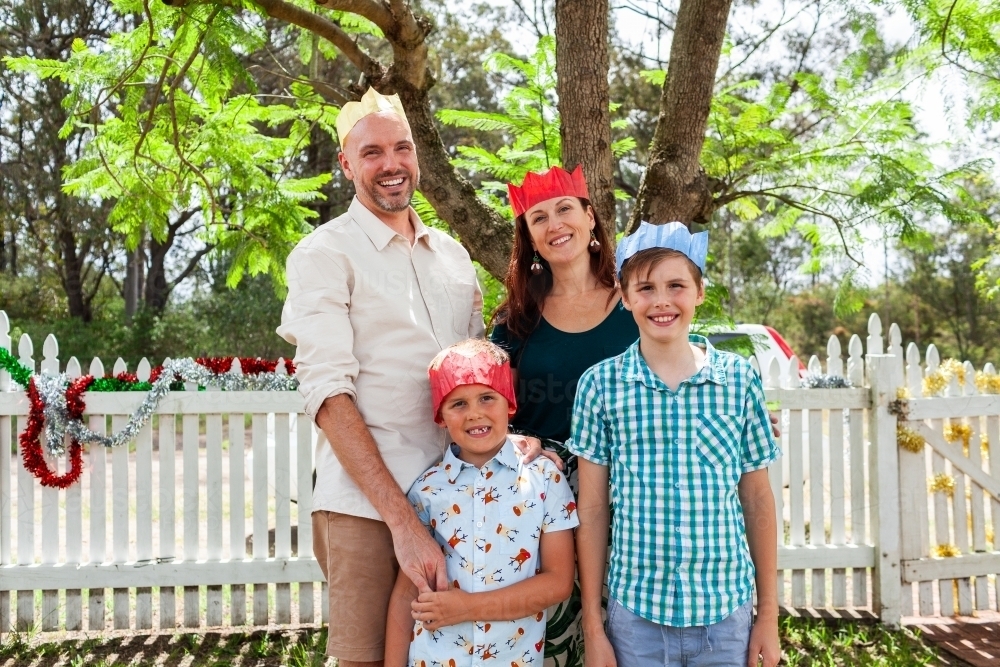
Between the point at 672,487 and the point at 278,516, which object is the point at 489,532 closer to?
the point at 672,487

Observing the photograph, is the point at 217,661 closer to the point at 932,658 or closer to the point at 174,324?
the point at 932,658

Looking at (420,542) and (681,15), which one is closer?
Result: (420,542)

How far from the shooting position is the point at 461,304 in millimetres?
2570

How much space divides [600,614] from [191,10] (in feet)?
9.05

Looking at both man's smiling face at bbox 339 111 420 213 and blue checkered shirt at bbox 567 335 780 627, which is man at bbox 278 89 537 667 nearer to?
man's smiling face at bbox 339 111 420 213

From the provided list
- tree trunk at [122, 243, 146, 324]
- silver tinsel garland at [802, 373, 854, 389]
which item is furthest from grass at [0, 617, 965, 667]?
tree trunk at [122, 243, 146, 324]

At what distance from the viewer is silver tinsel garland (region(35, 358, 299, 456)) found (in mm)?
4473

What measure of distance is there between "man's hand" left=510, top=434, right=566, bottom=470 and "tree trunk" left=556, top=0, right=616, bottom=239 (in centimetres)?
175

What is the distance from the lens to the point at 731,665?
2107mm

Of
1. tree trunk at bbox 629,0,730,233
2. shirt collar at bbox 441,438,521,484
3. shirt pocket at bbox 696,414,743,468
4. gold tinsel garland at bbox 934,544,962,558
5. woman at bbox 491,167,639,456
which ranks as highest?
tree trunk at bbox 629,0,730,233

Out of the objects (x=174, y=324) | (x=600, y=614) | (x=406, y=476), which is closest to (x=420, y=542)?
(x=406, y=476)

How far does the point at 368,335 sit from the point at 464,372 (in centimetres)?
33

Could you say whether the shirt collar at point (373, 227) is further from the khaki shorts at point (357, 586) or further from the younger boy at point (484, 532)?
→ the khaki shorts at point (357, 586)

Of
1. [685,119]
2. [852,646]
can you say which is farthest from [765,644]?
[852,646]
